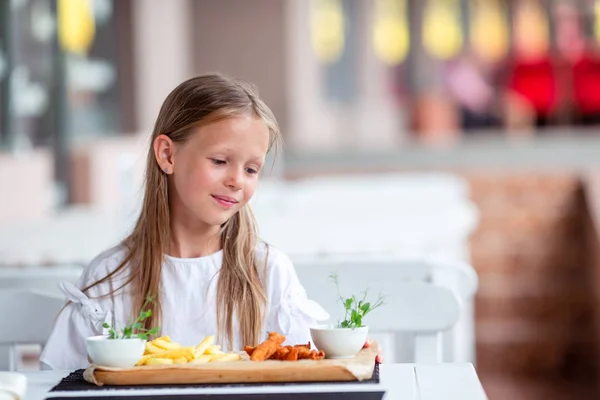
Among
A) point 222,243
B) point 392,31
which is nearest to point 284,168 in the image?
point 222,243

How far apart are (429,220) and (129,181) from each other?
3.52 ft

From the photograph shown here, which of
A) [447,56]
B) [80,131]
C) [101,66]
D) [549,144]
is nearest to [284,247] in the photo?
[80,131]

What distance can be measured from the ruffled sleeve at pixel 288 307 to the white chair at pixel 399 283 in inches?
9.5

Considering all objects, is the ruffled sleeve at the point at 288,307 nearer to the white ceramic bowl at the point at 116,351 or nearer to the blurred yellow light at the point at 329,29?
the white ceramic bowl at the point at 116,351

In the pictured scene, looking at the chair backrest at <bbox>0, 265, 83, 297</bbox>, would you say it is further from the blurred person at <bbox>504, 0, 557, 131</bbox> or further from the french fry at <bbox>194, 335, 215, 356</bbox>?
the blurred person at <bbox>504, 0, 557, 131</bbox>

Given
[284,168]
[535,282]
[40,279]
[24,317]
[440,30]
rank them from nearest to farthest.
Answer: [24,317] → [40,279] → [535,282] → [284,168] → [440,30]

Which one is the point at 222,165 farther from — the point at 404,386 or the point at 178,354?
the point at 404,386

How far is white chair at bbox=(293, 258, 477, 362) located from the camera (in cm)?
214

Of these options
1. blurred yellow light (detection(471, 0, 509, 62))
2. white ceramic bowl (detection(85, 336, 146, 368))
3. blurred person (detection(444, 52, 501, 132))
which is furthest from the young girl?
blurred yellow light (detection(471, 0, 509, 62))

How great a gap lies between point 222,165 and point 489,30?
14980 millimetres

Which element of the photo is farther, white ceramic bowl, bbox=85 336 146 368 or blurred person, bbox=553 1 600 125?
blurred person, bbox=553 1 600 125

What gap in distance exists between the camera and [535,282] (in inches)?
250

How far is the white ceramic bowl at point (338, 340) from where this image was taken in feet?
5.14

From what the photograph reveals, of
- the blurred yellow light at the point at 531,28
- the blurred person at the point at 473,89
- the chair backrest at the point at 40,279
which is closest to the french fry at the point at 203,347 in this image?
the chair backrest at the point at 40,279
